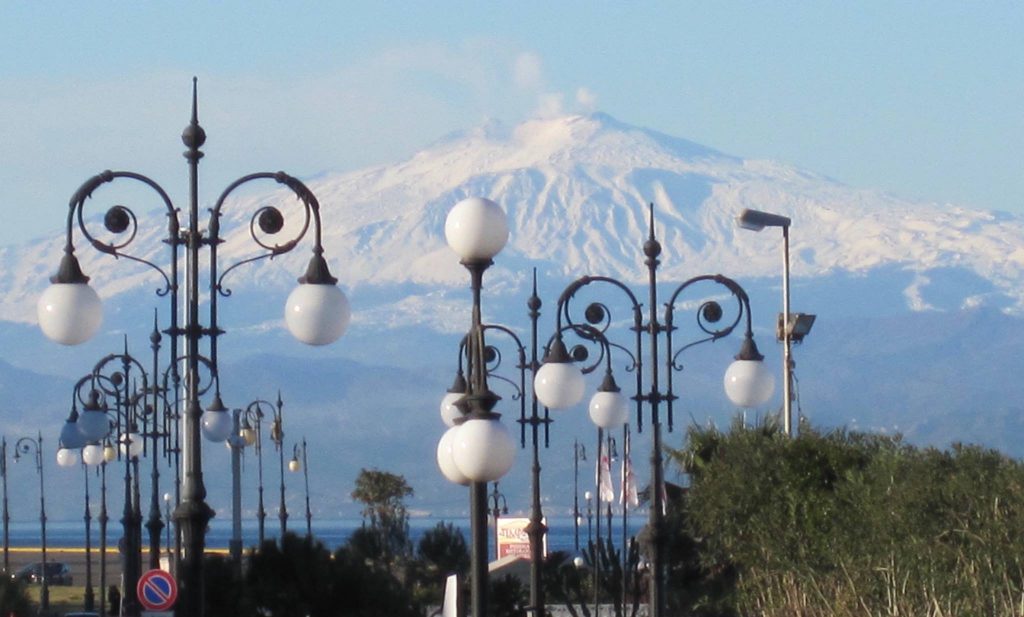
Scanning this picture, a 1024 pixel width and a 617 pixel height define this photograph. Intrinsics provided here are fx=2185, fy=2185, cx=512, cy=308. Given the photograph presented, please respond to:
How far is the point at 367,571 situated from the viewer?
21.0 metres

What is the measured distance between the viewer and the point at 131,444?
96.7ft

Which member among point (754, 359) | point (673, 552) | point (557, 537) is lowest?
point (557, 537)

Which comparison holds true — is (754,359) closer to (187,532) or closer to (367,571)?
(367,571)

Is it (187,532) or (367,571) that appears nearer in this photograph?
(187,532)

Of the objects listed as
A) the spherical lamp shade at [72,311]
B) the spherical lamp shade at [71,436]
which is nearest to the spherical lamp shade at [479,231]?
the spherical lamp shade at [72,311]

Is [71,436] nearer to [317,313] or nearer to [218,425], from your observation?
[218,425]

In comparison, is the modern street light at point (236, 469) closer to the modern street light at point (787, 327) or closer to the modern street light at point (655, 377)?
the modern street light at point (787, 327)

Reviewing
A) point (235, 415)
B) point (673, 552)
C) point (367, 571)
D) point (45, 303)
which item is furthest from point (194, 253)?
point (235, 415)

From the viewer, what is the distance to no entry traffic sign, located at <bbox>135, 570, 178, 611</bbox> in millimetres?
14852

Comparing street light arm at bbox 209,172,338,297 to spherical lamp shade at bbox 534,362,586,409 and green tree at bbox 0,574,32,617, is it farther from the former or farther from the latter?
green tree at bbox 0,574,32,617

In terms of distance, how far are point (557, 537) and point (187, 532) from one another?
184746 mm

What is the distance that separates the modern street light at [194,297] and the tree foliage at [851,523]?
5.01 metres

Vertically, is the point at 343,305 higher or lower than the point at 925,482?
higher

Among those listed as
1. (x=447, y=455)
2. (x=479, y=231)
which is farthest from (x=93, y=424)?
(x=479, y=231)
